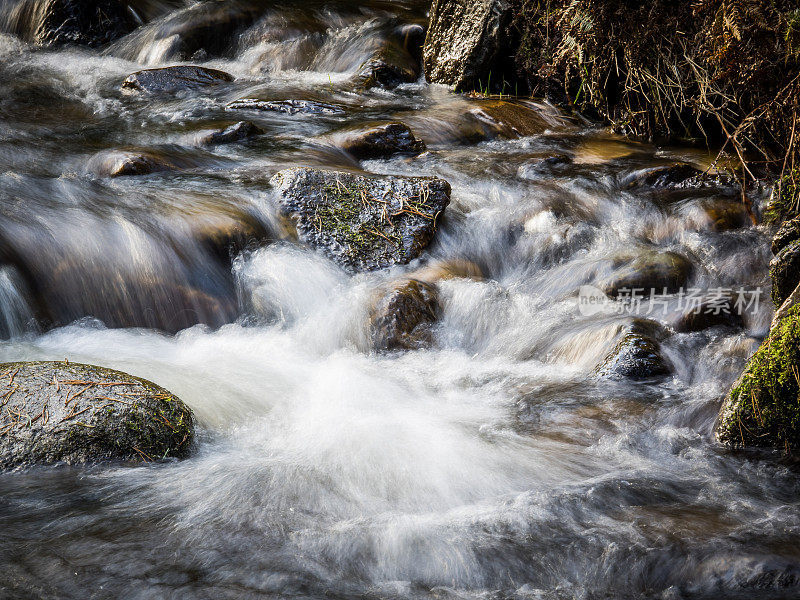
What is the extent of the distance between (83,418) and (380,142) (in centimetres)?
482

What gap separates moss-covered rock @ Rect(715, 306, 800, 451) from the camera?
3.36 meters

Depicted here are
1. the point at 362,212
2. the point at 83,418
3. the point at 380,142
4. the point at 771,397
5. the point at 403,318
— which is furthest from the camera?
the point at 380,142

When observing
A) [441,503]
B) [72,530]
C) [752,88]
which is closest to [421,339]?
[441,503]

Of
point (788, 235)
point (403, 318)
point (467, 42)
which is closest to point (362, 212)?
point (403, 318)

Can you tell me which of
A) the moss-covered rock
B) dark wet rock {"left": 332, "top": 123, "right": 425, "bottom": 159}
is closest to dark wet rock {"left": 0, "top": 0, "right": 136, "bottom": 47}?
dark wet rock {"left": 332, "top": 123, "right": 425, "bottom": 159}

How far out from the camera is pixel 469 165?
7.32m

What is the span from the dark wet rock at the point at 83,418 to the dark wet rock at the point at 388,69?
716 cm

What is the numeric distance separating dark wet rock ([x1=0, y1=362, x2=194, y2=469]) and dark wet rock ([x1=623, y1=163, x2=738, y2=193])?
4999 mm

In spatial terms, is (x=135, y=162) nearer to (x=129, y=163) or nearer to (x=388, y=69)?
(x=129, y=163)

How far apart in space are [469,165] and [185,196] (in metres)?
2.86

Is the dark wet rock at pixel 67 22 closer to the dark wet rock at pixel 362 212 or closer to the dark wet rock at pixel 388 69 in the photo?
the dark wet rock at pixel 388 69

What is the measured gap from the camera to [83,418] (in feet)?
10.7

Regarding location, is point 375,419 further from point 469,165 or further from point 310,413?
point 469,165

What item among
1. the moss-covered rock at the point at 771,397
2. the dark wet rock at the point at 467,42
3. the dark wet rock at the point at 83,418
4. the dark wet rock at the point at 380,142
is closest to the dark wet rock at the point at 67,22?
the dark wet rock at the point at 467,42
